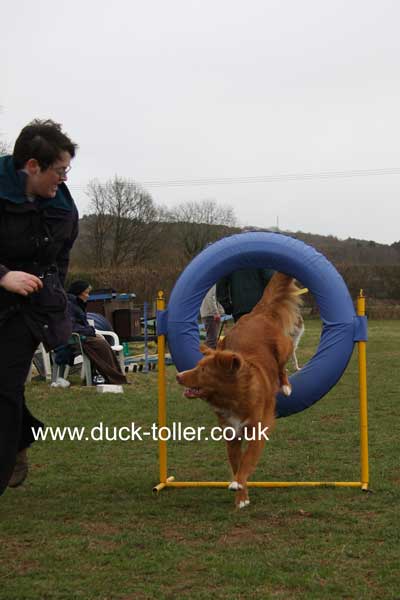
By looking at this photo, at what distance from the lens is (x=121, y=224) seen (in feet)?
138

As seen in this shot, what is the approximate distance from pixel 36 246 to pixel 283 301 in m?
2.72

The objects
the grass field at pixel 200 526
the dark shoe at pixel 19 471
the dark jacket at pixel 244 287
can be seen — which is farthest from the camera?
the dark jacket at pixel 244 287

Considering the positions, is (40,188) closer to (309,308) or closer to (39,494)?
(39,494)

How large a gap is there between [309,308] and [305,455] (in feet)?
74.2

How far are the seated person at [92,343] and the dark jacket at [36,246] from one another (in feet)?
22.6

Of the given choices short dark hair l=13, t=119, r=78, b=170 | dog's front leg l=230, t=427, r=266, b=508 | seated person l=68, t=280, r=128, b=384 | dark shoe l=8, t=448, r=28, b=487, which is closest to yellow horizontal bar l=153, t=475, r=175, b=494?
dog's front leg l=230, t=427, r=266, b=508

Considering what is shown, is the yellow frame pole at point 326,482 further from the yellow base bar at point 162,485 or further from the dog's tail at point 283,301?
the dog's tail at point 283,301

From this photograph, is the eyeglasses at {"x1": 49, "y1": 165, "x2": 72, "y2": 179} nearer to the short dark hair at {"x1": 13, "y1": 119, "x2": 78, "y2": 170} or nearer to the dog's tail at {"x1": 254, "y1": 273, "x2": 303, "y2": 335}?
the short dark hair at {"x1": 13, "y1": 119, "x2": 78, "y2": 170}

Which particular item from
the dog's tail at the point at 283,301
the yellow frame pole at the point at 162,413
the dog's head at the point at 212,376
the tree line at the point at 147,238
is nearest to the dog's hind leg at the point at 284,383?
the dog's tail at the point at 283,301

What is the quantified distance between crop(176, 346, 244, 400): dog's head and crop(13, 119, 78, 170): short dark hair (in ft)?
6.09

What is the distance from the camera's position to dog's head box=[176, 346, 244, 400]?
15.4ft

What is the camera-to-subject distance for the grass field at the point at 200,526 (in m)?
3.29

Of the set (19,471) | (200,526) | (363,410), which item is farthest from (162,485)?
(363,410)

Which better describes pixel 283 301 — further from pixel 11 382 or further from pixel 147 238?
pixel 147 238
